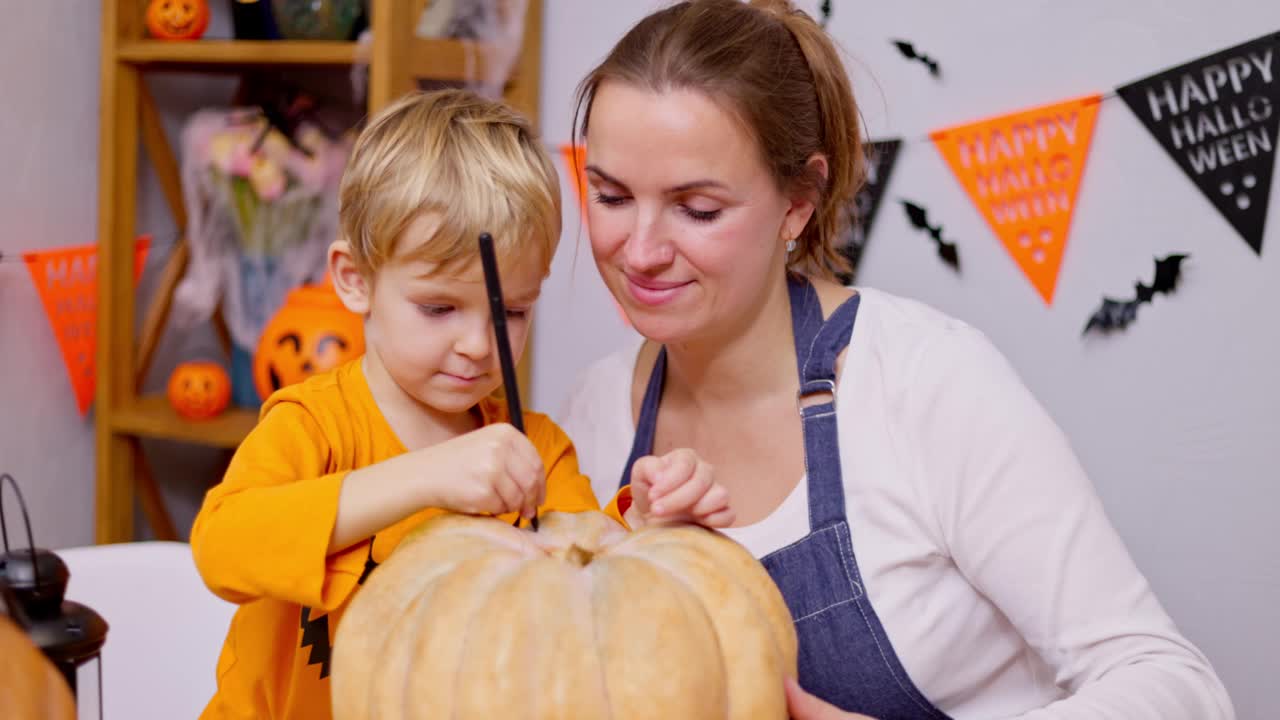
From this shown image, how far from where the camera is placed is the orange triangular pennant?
1799mm

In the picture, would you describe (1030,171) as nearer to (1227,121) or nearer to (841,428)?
(1227,121)

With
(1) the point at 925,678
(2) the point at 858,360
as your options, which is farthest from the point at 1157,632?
Result: (2) the point at 858,360

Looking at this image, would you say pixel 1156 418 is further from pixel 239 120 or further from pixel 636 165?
pixel 239 120

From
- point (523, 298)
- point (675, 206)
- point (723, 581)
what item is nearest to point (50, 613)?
point (723, 581)

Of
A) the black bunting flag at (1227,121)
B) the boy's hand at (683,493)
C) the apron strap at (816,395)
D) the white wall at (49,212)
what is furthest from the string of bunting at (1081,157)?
the white wall at (49,212)

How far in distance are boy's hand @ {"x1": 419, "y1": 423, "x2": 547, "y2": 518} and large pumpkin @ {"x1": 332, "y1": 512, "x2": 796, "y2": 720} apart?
1.5 inches

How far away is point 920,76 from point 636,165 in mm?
1007

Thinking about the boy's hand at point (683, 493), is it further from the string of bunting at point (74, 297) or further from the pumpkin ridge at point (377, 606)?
the string of bunting at point (74, 297)

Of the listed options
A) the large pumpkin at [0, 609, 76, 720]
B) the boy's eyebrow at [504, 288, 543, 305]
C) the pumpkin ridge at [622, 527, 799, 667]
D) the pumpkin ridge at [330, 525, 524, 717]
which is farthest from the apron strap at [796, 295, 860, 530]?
the large pumpkin at [0, 609, 76, 720]

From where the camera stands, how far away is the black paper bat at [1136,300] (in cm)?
174

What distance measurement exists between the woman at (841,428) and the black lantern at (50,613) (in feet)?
1.97

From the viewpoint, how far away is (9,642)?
50cm

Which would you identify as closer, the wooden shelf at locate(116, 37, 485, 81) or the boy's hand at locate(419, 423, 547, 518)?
the boy's hand at locate(419, 423, 547, 518)

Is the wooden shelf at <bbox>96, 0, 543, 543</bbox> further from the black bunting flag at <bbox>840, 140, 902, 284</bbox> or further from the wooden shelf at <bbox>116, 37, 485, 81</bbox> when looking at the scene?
the black bunting flag at <bbox>840, 140, 902, 284</bbox>
